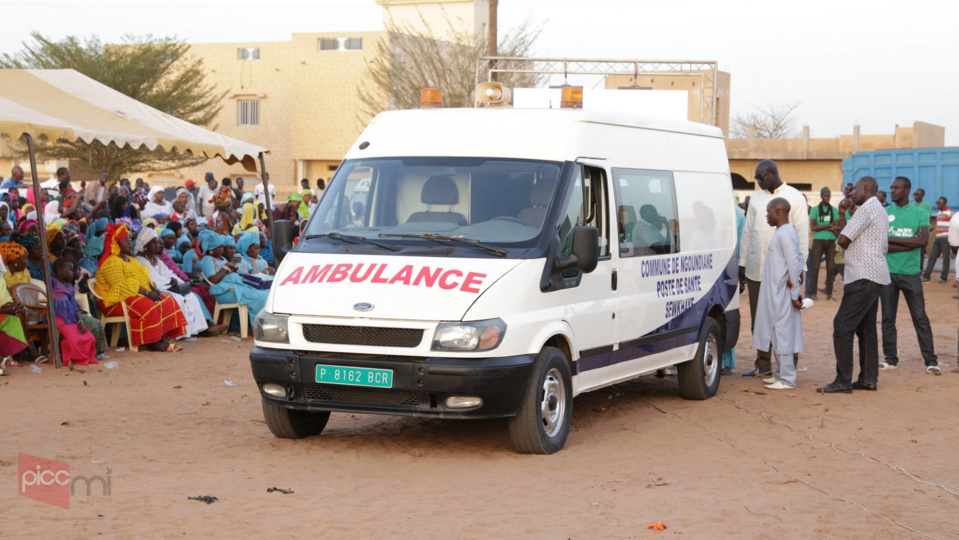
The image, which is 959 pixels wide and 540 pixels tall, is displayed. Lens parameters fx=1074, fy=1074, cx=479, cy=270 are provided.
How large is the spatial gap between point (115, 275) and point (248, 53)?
3915cm

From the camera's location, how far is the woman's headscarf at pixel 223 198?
21.1m

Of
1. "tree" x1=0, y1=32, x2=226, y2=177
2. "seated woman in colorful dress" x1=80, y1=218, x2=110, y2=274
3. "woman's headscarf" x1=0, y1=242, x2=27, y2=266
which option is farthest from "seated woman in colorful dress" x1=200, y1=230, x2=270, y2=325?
"tree" x1=0, y1=32, x2=226, y2=177

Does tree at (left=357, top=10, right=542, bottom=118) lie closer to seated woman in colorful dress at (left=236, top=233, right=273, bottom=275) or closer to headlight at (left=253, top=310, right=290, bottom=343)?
seated woman in colorful dress at (left=236, top=233, right=273, bottom=275)

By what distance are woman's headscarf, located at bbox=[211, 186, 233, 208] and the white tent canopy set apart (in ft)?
21.0

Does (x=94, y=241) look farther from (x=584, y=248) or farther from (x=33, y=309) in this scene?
(x=584, y=248)

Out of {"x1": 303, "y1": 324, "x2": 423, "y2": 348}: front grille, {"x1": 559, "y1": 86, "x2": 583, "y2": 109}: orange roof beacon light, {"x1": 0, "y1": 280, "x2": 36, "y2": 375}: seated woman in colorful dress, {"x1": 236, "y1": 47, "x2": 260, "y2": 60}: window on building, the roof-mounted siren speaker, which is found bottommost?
{"x1": 0, "y1": 280, "x2": 36, "y2": 375}: seated woman in colorful dress

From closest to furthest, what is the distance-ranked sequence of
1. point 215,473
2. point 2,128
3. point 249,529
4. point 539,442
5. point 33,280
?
point 249,529 < point 215,473 < point 539,442 < point 2,128 < point 33,280

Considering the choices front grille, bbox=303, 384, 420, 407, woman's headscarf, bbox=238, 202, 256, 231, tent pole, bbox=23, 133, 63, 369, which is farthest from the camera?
woman's headscarf, bbox=238, 202, 256, 231

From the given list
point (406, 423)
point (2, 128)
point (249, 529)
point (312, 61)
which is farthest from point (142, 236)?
point (312, 61)

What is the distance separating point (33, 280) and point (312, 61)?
124 ft

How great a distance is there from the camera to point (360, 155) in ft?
26.8

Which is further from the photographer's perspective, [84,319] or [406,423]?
[84,319]

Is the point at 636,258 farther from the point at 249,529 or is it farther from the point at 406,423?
the point at 249,529

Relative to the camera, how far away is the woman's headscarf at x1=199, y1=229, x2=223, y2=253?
47.6 feet
